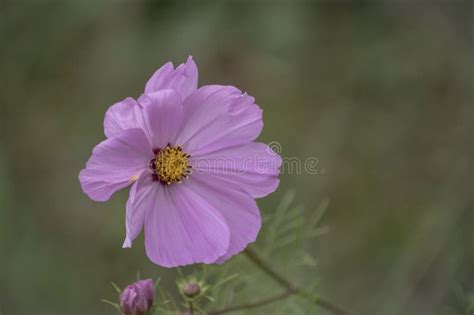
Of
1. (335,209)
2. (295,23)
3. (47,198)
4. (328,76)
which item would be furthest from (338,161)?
(47,198)

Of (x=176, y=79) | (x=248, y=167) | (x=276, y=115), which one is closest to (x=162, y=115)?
(x=176, y=79)

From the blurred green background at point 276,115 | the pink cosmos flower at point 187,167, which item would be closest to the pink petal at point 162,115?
the pink cosmos flower at point 187,167

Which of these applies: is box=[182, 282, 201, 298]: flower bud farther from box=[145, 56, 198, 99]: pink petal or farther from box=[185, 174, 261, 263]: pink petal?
box=[145, 56, 198, 99]: pink petal

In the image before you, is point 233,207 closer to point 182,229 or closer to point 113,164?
point 182,229

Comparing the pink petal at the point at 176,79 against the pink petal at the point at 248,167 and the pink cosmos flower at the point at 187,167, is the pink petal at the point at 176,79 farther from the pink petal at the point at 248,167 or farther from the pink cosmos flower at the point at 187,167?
the pink petal at the point at 248,167

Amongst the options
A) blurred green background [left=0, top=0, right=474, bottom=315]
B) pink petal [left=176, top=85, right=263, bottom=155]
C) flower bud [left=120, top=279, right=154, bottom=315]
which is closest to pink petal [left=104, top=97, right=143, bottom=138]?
pink petal [left=176, top=85, right=263, bottom=155]

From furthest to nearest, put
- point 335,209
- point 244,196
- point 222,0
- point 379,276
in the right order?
point 222,0, point 335,209, point 379,276, point 244,196

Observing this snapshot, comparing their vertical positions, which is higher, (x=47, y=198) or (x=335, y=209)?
(x=335, y=209)

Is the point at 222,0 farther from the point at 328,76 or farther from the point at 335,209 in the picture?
the point at 335,209
